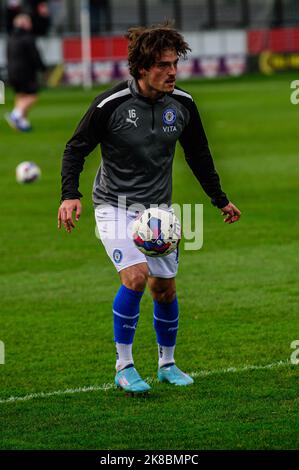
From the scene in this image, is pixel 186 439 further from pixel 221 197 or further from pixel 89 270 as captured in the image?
pixel 89 270

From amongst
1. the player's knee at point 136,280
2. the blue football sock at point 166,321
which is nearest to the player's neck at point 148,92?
the player's knee at point 136,280

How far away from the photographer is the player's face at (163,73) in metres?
7.09

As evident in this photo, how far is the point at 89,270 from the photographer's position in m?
11.7

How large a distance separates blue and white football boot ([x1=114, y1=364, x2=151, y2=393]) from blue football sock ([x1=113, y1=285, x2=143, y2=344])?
0.19 m

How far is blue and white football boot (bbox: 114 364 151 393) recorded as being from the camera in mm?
7254

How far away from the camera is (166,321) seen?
7637mm

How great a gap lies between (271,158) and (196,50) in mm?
26658

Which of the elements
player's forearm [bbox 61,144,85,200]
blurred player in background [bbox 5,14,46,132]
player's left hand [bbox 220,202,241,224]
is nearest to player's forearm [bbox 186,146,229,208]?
player's left hand [bbox 220,202,241,224]

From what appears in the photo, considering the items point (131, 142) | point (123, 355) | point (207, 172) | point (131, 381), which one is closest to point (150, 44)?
point (131, 142)

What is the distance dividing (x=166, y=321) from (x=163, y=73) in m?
1.61

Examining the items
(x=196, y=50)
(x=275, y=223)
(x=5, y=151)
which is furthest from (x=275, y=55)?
(x=275, y=223)

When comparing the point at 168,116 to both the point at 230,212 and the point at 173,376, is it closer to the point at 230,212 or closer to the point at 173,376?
the point at 230,212

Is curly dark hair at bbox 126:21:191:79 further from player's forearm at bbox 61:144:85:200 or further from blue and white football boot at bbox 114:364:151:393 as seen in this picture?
blue and white football boot at bbox 114:364:151:393

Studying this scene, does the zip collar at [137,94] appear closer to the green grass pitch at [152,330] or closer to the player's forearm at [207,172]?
the player's forearm at [207,172]
